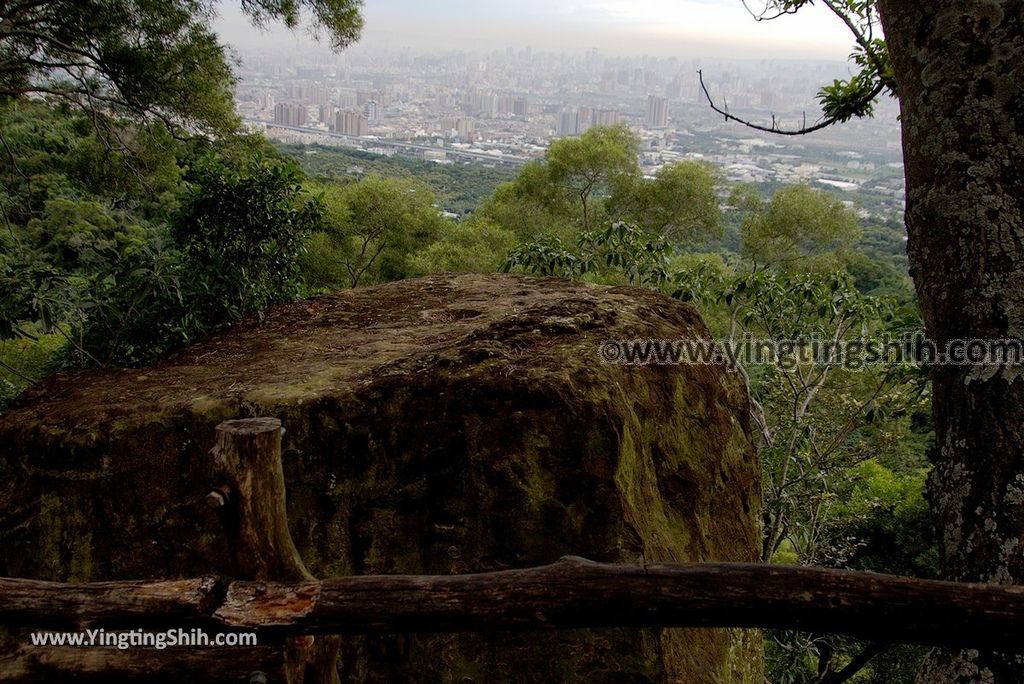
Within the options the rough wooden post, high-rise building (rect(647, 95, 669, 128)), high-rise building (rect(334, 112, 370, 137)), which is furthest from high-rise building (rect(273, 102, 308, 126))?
the rough wooden post

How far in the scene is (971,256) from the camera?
7.63ft

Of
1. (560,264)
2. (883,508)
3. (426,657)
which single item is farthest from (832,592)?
(883,508)

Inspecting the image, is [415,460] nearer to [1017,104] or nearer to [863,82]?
[1017,104]

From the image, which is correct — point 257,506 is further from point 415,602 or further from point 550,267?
point 550,267

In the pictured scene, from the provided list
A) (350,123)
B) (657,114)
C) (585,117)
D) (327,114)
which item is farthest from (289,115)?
(657,114)

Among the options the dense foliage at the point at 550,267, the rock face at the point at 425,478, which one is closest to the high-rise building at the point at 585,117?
the dense foliage at the point at 550,267

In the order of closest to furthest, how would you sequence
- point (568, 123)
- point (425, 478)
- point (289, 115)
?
point (425, 478), point (568, 123), point (289, 115)

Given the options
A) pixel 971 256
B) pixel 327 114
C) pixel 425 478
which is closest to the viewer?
pixel 971 256

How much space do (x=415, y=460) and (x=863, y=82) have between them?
3.34 meters

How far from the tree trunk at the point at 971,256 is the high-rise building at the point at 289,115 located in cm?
4583

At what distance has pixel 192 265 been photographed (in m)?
5.16

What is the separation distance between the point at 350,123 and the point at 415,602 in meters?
45.6

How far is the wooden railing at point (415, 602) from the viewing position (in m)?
1.78

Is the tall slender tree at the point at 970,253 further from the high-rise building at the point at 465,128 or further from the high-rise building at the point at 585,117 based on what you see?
the high-rise building at the point at 465,128
